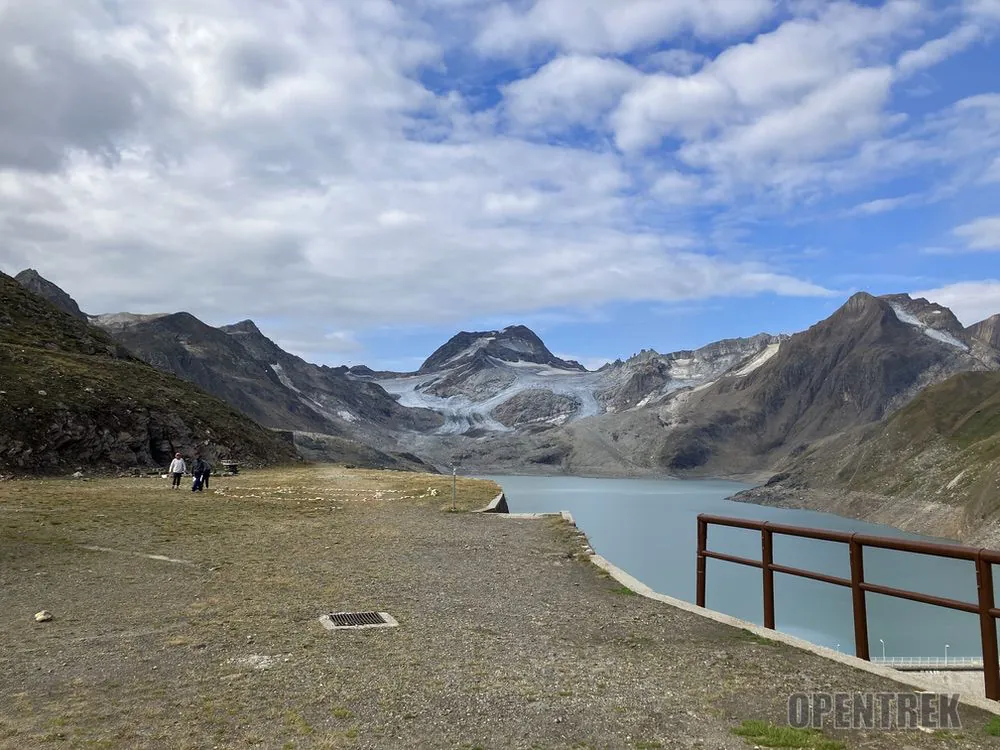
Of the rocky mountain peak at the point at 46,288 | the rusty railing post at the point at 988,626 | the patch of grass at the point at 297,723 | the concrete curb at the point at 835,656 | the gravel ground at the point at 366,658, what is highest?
the rocky mountain peak at the point at 46,288

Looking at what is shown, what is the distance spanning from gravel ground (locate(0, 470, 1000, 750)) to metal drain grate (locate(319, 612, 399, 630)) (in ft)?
0.70

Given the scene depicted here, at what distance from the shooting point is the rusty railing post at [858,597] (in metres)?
8.91

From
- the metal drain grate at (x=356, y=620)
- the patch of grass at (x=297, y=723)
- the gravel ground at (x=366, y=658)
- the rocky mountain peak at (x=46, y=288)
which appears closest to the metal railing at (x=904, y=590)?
the gravel ground at (x=366, y=658)

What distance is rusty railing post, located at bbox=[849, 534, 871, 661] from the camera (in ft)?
29.2

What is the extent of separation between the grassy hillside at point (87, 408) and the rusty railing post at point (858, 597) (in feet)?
122

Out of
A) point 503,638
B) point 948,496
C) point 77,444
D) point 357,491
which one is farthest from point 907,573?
point 503,638

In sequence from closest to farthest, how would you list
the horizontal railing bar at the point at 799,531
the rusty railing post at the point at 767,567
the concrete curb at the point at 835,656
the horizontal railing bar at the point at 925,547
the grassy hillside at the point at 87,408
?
the concrete curb at the point at 835,656
the horizontal railing bar at the point at 925,547
the horizontal railing bar at the point at 799,531
the rusty railing post at the point at 767,567
the grassy hillside at the point at 87,408

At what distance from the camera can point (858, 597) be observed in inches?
363

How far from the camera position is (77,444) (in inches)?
1592

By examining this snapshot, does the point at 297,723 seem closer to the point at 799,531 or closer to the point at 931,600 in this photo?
the point at 931,600

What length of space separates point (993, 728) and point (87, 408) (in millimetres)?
45842

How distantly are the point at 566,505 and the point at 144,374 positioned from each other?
9492 cm

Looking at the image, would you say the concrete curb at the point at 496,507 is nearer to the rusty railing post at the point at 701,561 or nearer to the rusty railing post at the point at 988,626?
the rusty railing post at the point at 701,561

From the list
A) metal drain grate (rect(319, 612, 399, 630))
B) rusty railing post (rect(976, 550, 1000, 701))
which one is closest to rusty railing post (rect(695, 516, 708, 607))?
rusty railing post (rect(976, 550, 1000, 701))
